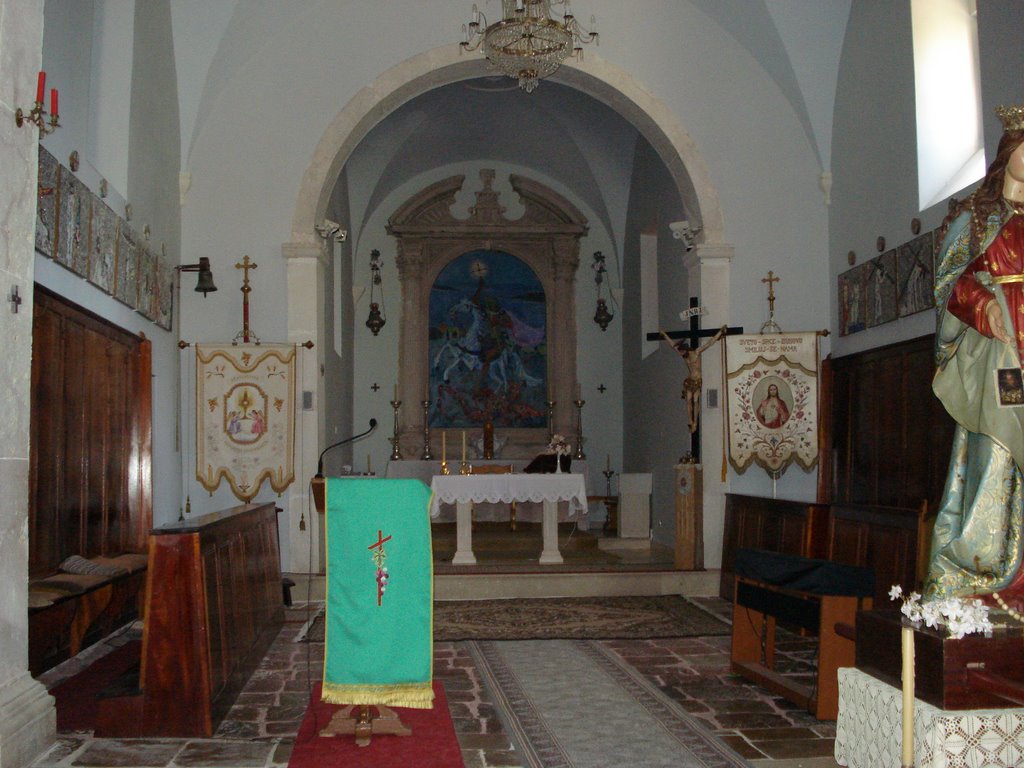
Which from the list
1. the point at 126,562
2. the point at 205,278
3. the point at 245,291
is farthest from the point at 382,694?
the point at 245,291

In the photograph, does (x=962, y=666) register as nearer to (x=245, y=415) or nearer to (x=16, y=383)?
(x=16, y=383)

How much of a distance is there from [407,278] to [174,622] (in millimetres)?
11165

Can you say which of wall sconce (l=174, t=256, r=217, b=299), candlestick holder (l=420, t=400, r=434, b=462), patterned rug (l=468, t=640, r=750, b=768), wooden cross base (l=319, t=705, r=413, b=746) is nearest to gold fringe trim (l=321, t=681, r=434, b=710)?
wooden cross base (l=319, t=705, r=413, b=746)

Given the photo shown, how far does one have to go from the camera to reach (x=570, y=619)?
805cm

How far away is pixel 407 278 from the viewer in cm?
1552

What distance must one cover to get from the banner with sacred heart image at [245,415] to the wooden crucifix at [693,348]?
3.68 m

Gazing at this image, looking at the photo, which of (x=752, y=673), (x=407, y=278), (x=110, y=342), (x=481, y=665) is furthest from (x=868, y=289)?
(x=407, y=278)

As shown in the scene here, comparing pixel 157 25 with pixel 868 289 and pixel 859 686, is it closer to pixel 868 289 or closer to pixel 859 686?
pixel 868 289

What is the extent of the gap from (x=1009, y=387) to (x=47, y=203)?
5376 millimetres

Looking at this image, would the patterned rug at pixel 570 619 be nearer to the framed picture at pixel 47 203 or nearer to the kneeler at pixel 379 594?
the kneeler at pixel 379 594

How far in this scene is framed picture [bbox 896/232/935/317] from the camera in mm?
7840

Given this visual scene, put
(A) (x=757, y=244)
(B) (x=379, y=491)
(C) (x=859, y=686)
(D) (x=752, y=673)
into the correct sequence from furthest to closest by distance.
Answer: (A) (x=757, y=244)
(D) (x=752, y=673)
(B) (x=379, y=491)
(C) (x=859, y=686)

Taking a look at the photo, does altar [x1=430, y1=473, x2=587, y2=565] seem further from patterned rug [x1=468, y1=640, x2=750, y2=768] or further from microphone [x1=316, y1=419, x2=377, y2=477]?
patterned rug [x1=468, y1=640, x2=750, y2=768]

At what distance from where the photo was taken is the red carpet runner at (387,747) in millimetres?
4316
